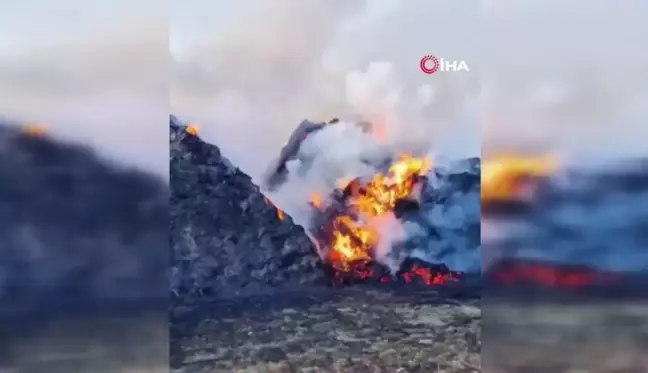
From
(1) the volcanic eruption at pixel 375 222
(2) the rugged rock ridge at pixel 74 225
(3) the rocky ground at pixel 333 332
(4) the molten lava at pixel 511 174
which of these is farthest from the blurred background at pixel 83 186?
(4) the molten lava at pixel 511 174

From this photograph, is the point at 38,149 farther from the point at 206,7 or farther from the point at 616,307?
the point at 616,307

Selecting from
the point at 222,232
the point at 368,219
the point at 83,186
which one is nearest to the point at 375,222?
the point at 368,219

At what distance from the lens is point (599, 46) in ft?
6.58

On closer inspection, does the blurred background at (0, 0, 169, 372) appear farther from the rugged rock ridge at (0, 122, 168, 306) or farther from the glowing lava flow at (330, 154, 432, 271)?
the glowing lava flow at (330, 154, 432, 271)

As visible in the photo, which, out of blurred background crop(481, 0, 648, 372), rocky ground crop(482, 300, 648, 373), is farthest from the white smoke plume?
rocky ground crop(482, 300, 648, 373)

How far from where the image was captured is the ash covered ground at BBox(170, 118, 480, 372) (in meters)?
1.97

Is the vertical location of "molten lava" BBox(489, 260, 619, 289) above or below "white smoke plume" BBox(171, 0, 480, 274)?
below

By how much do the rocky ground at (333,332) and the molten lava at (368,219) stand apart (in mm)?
61

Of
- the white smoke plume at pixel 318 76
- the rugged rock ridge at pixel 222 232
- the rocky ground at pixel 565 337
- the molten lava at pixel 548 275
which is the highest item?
the white smoke plume at pixel 318 76

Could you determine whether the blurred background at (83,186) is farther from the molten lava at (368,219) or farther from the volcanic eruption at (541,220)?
the volcanic eruption at (541,220)

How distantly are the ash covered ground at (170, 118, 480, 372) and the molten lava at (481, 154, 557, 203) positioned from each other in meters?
0.04

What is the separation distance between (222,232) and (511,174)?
896 mm

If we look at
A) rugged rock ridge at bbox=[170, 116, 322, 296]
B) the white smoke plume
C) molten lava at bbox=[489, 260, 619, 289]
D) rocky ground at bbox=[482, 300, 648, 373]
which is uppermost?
the white smoke plume

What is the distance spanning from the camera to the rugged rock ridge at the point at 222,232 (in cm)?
197
